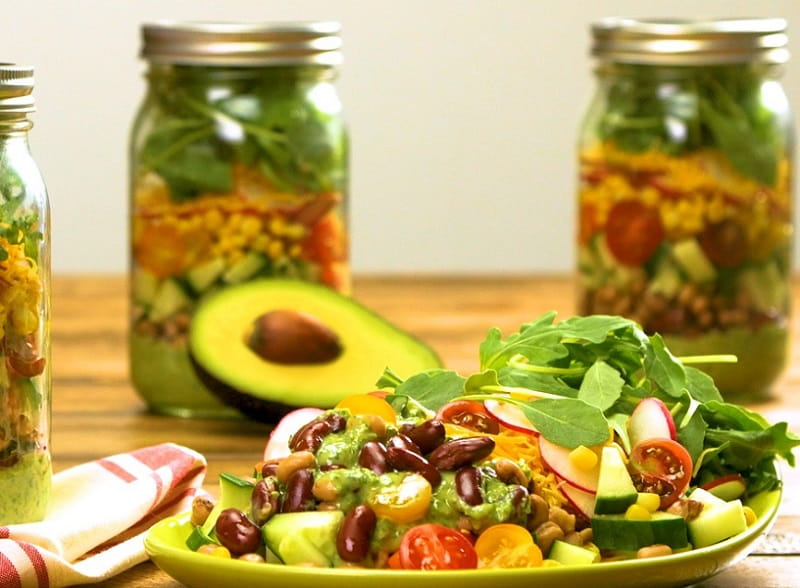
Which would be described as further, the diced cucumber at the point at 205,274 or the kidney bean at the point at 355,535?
the diced cucumber at the point at 205,274

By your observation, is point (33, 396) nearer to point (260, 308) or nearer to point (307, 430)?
point (307, 430)

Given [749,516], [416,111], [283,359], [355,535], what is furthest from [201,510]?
[416,111]

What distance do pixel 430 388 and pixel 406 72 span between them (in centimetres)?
192

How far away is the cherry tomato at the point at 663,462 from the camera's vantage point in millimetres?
1034

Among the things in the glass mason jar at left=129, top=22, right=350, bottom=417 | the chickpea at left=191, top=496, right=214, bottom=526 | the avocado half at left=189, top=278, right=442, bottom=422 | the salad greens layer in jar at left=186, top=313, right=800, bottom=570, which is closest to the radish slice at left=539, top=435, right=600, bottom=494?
the salad greens layer in jar at left=186, top=313, right=800, bottom=570

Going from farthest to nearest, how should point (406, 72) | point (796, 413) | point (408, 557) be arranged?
point (406, 72) → point (796, 413) → point (408, 557)

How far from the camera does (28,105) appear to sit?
1167 millimetres

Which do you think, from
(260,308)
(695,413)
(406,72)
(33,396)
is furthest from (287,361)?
(406,72)

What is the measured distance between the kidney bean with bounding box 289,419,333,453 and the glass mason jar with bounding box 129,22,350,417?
61 centimetres

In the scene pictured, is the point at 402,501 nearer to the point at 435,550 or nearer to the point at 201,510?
the point at 435,550

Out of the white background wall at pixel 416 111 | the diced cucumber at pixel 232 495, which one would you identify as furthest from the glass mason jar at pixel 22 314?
the white background wall at pixel 416 111

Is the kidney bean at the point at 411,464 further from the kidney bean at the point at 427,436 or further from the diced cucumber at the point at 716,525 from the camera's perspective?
the diced cucumber at the point at 716,525

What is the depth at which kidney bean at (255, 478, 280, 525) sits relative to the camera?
38.3 inches

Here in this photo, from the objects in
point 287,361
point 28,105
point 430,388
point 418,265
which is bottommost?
point 418,265
